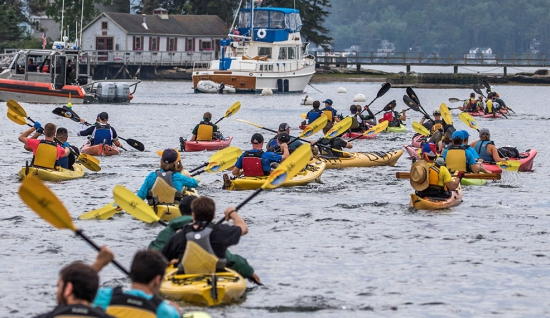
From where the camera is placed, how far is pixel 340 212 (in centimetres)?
1959

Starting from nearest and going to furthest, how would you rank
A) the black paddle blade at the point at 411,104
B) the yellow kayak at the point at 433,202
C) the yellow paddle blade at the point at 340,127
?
the yellow kayak at the point at 433,202 → the yellow paddle blade at the point at 340,127 → the black paddle blade at the point at 411,104

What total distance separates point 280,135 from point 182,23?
234 ft

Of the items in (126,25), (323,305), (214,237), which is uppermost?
(126,25)

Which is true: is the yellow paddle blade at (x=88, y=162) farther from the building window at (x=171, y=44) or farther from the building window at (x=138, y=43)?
the building window at (x=171, y=44)

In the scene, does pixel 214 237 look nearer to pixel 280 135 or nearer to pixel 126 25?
pixel 280 135

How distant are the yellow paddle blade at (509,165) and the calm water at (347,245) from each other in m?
0.47

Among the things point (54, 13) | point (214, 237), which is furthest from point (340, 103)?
point (214, 237)

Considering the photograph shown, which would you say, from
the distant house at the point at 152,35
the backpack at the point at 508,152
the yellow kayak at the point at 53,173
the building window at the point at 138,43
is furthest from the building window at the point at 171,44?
the yellow kayak at the point at 53,173

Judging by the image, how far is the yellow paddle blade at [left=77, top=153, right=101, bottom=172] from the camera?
22.8 m

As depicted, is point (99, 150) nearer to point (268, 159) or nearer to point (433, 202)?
point (268, 159)

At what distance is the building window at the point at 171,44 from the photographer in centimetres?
8912

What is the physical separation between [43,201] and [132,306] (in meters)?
1.65

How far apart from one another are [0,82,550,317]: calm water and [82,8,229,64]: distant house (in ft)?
192

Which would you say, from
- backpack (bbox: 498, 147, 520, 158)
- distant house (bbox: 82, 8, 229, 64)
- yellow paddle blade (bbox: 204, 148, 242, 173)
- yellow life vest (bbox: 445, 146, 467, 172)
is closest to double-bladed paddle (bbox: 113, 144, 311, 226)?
yellow paddle blade (bbox: 204, 148, 242, 173)
